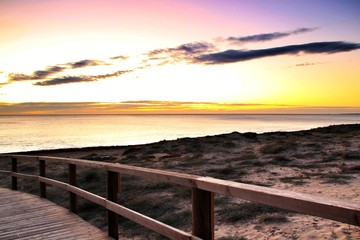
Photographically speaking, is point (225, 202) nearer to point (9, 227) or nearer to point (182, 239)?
point (9, 227)

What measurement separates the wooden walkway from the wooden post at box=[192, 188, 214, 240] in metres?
2.58

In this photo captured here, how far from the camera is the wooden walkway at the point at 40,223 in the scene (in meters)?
5.48

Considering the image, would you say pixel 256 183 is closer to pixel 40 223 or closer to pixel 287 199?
pixel 40 223

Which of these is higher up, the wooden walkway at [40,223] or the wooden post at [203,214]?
the wooden post at [203,214]

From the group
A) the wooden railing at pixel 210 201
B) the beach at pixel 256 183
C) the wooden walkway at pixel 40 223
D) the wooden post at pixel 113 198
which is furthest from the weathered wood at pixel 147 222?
the beach at pixel 256 183

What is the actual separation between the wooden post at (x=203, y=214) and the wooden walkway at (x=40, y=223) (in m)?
2.58

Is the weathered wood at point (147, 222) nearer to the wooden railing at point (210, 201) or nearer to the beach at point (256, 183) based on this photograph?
the wooden railing at point (210, 201)

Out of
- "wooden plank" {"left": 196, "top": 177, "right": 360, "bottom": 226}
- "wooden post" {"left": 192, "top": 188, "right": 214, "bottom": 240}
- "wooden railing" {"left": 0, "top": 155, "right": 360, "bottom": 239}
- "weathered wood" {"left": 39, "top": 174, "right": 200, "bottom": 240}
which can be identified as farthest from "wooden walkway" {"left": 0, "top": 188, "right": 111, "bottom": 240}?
"wooden plank" {"left": 196, "top": 177, "right": 360, "bottom": 226}

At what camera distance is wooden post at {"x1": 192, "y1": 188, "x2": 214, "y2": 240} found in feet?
10.5

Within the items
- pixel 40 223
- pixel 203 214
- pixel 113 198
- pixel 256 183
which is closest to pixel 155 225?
pixel 203 214

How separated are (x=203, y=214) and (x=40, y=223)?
4.30m

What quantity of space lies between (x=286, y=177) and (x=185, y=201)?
14.6ft

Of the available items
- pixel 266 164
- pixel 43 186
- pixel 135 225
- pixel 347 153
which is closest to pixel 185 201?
pixel 135 225

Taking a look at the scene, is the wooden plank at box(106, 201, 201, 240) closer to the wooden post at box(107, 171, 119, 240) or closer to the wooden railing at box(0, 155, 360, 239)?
the wooden railing at box(0, 155, 360, 239)
